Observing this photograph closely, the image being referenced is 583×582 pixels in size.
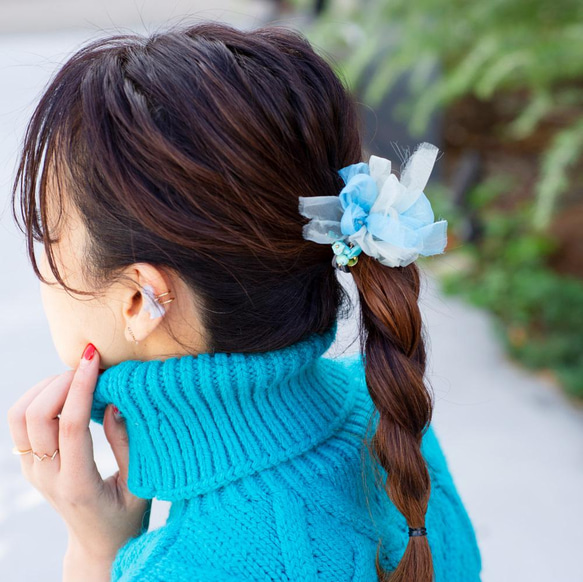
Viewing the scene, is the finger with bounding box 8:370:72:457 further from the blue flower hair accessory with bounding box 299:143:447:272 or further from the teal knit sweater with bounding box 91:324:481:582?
the blue flower hair accessory with bounding box 299:143:447:272

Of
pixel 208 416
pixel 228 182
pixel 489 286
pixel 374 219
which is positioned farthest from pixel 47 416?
pixel 489 286

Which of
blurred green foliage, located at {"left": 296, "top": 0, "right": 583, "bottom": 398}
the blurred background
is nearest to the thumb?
the blurred background

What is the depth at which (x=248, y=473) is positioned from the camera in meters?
0.99

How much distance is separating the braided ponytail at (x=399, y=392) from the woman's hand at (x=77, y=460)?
1.45 ft

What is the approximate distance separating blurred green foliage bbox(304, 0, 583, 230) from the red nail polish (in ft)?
7.30

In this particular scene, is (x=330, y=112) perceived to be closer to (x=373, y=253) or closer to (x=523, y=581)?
(x=373, y=253)

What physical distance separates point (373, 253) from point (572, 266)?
3066 millimetres

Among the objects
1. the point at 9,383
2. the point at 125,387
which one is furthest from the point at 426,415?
the point at 9,383

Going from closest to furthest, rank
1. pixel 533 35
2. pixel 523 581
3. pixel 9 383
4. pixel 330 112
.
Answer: pixel 330 112 → pixel 523 581 → pixel 9 383 → pixel 533 35

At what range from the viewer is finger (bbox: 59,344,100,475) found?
1.05 meters

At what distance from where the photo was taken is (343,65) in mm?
4105

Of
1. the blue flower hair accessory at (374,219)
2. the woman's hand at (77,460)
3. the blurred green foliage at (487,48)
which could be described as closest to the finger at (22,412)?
the woman's hand at (77,460)

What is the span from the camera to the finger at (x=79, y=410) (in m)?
1.05

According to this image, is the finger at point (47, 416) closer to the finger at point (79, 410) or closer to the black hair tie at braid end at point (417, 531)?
the finger at point (79, 410)
